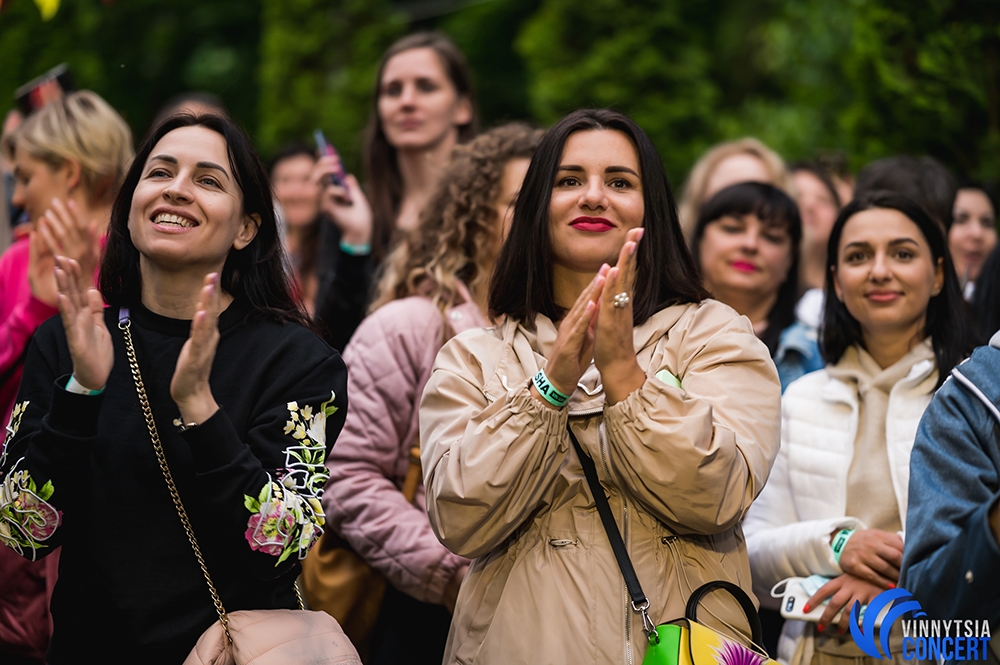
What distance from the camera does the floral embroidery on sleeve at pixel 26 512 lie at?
105 inches

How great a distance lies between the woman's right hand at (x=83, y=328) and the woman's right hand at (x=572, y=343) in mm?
1108

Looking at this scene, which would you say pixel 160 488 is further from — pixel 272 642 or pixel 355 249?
pixel 355 249

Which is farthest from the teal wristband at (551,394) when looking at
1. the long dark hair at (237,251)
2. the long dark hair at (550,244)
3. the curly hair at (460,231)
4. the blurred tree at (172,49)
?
the blurred tree at (172,49)

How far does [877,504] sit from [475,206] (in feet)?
6.21

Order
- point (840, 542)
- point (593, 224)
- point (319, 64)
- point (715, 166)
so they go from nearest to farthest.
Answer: point (593, 224) < point (840, 542) < point (715, 166) < point (319, 64)

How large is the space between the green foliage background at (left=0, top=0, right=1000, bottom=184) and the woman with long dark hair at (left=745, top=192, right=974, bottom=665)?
2.47 meters

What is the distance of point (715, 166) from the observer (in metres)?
6.13

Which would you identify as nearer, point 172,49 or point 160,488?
point 160,488

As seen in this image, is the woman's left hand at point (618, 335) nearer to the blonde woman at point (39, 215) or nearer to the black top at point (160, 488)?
the black top at point (160, 488)

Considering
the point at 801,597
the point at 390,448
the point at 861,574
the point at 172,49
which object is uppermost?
the point at 172,49

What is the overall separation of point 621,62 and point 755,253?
5.51 meters

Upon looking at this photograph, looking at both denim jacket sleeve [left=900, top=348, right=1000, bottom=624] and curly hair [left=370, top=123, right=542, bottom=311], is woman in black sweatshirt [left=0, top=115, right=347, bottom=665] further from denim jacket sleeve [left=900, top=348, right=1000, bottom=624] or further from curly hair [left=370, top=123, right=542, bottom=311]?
denim jacket sleeve [left=900, top=348, right=1000, bottom=624]

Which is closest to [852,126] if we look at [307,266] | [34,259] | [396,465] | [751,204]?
[751,204]

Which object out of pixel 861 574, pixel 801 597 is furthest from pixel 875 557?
pixel 801 597
